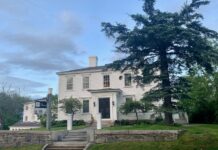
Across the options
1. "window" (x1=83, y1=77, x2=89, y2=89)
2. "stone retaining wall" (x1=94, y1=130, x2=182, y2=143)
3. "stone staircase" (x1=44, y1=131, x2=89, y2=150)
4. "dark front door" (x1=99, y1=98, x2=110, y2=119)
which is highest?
"window" (x1=83, y1=77, x2=89, y2=89)

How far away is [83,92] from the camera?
3191 centimetres

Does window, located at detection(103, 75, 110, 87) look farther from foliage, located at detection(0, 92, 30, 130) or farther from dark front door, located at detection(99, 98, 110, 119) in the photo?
foliage, located at detection(0, 92, 30, 130)

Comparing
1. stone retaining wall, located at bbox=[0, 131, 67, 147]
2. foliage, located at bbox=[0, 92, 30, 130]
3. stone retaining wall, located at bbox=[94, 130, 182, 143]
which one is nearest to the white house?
stone retaining wall, located at bbox=[0, 131, 67, 147]

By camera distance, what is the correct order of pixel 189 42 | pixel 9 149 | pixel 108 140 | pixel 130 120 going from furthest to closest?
pixel 130 120 < pixel 189 42 < pixel 9 149 < pixel 108 140

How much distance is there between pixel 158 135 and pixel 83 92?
18282 millimetres

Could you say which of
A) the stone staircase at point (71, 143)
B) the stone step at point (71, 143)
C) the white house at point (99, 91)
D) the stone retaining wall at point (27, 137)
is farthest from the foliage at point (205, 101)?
the stone retaining wall at point (27, 137)

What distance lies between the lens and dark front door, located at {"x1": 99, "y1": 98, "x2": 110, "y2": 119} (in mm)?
29891

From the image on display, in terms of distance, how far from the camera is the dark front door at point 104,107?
98.1 ft

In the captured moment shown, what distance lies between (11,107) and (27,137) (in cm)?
4465

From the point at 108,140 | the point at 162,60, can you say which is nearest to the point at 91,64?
the point at 162,60

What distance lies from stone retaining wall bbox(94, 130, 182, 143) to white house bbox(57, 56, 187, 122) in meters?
13.5

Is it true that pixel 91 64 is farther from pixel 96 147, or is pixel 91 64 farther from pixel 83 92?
pixel 96 147

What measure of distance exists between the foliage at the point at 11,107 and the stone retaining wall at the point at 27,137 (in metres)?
34.7

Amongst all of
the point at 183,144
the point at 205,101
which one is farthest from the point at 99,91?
the point at 183,144
